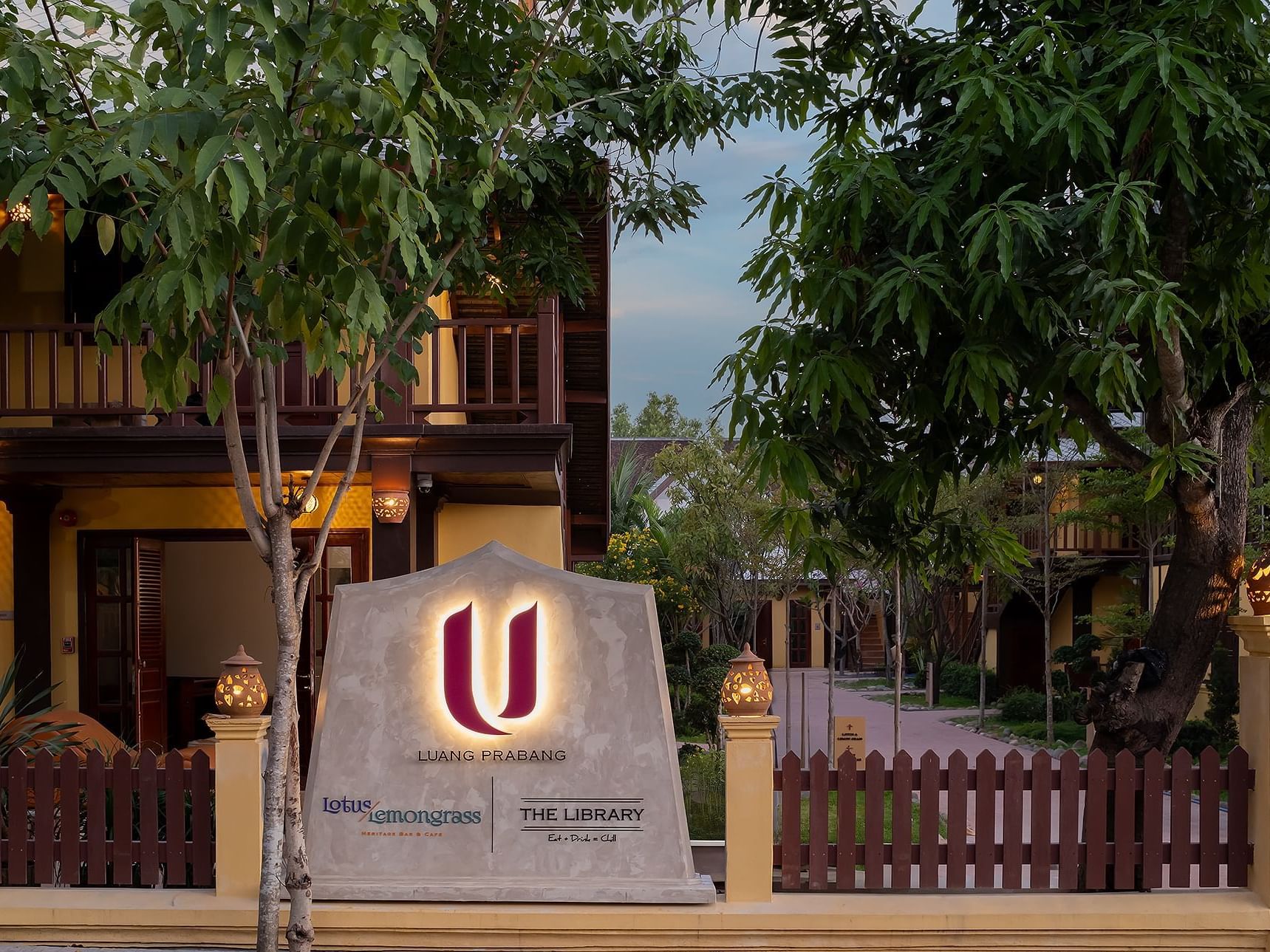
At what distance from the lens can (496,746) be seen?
5871 mm

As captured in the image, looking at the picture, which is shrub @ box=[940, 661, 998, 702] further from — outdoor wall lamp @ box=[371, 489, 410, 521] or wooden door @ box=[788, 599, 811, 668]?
outdoor wall lamp @ box=[371, 489, 410, 521]

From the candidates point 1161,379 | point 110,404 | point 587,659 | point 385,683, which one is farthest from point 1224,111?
point 110,404

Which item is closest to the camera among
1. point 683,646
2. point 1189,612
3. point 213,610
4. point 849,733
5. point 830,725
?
point 1189,612

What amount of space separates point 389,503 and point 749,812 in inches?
177

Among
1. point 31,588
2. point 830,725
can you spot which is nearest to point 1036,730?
point 830,725

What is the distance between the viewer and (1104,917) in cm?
563

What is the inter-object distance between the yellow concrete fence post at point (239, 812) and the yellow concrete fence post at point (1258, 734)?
503 cm

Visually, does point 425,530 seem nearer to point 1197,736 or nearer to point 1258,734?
point 1258,734

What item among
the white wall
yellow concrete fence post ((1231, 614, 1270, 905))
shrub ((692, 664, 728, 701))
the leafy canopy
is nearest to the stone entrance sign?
the leafy canopy

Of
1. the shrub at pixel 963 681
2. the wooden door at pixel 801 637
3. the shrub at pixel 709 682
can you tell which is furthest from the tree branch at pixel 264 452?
the wooden door at pixel 801 637

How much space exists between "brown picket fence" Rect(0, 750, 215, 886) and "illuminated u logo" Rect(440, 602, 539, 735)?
1.32 metres

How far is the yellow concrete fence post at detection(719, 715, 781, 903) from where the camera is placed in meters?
5.64

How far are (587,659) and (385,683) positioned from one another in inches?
42.1

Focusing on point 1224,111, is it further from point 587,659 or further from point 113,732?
point 113,732
